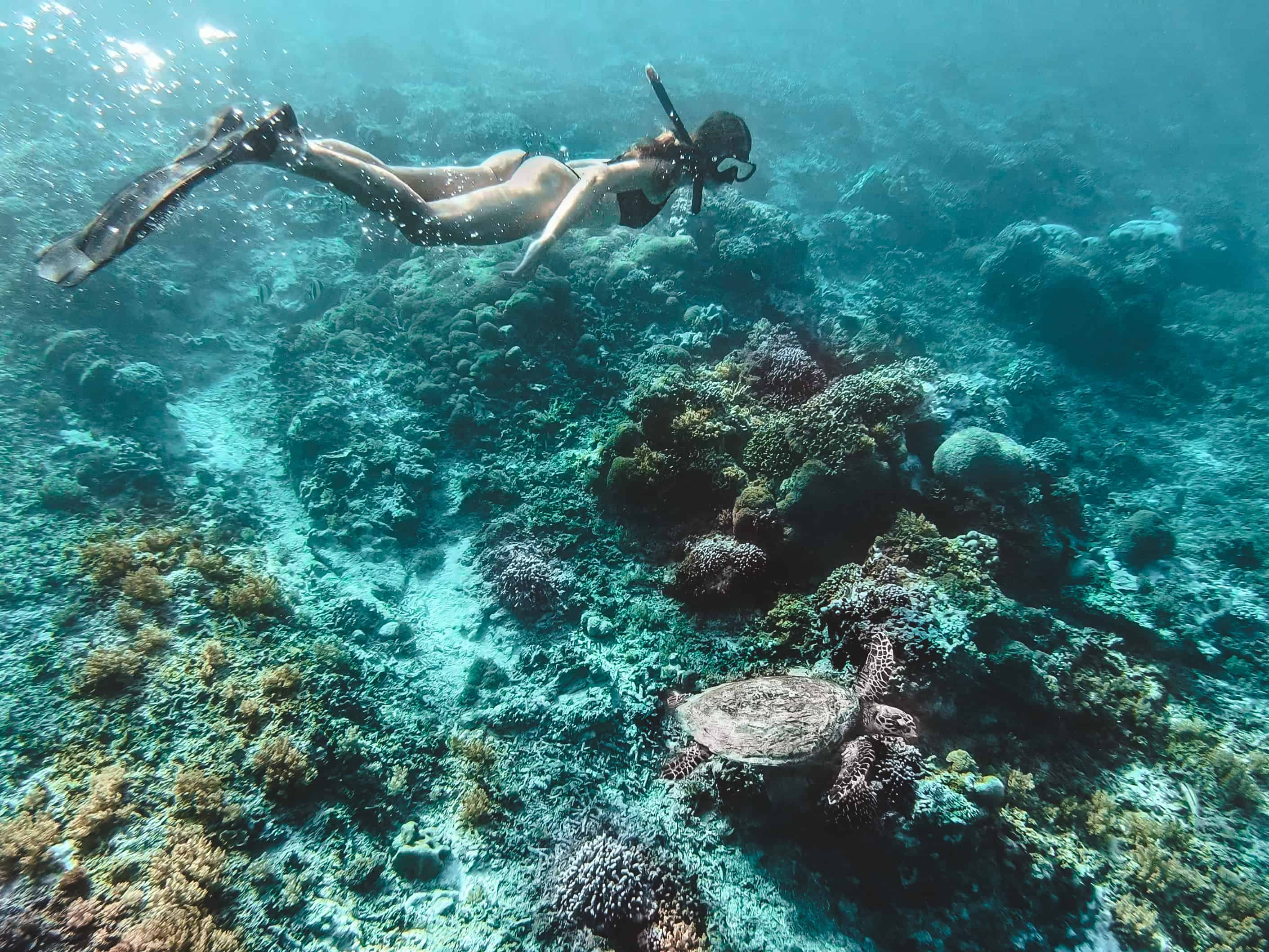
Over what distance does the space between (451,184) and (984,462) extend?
7530 millimetres

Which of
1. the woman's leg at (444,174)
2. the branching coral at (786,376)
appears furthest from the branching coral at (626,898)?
the woman's leg at (444,174)

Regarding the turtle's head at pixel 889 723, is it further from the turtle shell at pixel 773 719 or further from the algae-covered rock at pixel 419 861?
the algae-covered rock at pixel 419 861

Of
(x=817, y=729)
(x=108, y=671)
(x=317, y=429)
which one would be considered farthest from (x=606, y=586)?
(x=317, y=429)

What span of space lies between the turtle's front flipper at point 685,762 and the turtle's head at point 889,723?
1353 millimetres

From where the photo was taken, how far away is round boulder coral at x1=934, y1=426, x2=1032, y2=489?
5.98m

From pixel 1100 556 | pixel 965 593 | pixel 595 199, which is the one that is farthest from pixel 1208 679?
pixel 595 199

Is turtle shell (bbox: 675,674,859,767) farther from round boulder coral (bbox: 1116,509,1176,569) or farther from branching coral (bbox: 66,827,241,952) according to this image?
round boulder coral (bbox: 1116,509,1176,569)

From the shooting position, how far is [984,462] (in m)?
5.98

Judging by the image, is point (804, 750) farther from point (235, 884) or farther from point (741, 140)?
point (741, 140)

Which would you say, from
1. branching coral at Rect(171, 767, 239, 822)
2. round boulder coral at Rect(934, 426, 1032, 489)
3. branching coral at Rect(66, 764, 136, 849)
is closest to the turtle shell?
round boulder coral at Rect(934, 426, 1032, 489)

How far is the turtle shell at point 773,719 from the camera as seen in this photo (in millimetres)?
3670

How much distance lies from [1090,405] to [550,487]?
38.4ft

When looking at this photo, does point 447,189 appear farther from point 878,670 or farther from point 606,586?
point 878,670

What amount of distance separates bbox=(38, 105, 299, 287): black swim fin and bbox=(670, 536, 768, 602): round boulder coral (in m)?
5.57
